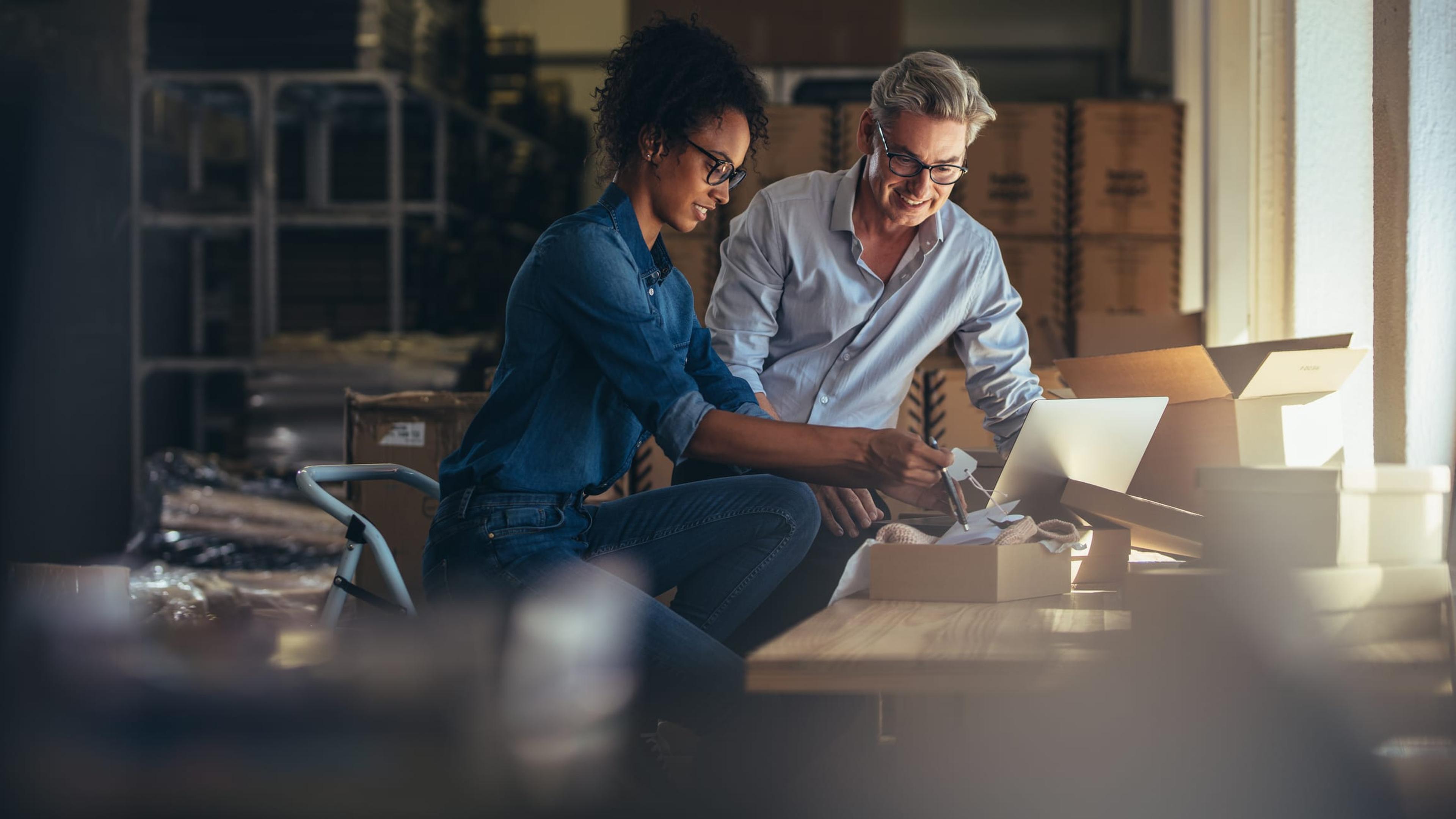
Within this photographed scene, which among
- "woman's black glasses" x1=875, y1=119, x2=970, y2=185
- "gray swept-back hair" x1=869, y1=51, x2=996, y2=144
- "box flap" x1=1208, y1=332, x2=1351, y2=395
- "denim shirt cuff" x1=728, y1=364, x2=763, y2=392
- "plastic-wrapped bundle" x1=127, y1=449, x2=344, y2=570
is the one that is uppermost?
"gray swept-back hair" x1=869, y1=51, x2=996, y2=144

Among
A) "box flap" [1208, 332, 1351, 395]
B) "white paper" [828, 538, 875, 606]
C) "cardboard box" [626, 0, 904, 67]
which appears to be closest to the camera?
"white paper" [828, 538, 875, 606]

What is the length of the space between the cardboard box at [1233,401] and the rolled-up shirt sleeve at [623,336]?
87 cm

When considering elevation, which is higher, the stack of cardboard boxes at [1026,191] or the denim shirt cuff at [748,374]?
the stack of cardboard boxes at [1026,191]

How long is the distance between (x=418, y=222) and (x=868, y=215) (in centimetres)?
354

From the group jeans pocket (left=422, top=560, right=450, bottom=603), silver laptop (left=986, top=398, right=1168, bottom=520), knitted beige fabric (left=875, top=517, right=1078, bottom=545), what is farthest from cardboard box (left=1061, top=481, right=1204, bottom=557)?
jeans pocket (left=422, top=560, right=450, bottom=603)

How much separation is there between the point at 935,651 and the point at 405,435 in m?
2.06

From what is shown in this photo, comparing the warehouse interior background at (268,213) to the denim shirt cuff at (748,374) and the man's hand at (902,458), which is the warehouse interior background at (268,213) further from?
the man's hand at (902,458)

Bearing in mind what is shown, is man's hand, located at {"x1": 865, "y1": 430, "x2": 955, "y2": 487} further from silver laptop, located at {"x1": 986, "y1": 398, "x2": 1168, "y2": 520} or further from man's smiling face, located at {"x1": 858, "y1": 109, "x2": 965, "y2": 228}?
Answer: man's smiling face, located at {"x1": 858, "y1": 109, "x2": 965, "y2": 228}

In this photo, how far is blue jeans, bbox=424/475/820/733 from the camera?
1438 millimetres

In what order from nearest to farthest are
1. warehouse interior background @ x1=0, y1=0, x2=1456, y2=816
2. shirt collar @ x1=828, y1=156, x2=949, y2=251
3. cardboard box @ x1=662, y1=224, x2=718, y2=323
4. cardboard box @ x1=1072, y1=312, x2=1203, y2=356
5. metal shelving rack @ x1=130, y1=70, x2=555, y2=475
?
shirt collar @ x1=828, y1=156, x2=949, y2=251 → warehouse interior background @ x1=0, y1=0, x2=1456, y2=816 → cardboard box @ x1=1072, y1=312, x2=1203, y2=356 → cardboard box @ x1=662, y1=224, x2=718, y2=323 → metal shelving rack @ x1=130, y1=70, x2=555, y2=475

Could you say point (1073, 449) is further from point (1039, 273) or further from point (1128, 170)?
point (1128, 170)

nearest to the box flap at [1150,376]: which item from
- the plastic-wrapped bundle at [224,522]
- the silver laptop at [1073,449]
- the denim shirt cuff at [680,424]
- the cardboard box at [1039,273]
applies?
the silver laptop at [1073,449]

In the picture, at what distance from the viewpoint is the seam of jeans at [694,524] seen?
1662 millimetres

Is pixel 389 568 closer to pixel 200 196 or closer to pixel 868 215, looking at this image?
pixel 868 215
